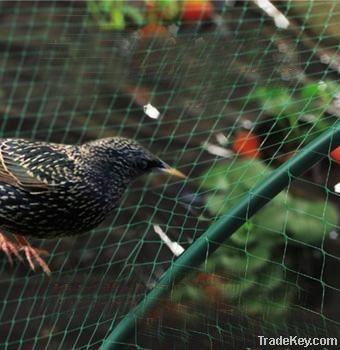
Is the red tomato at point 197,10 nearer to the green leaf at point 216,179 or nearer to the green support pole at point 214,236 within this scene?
the green leaf at point 216,179

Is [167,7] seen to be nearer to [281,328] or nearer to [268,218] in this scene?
[268,218]

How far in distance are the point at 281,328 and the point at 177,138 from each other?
3.72ft

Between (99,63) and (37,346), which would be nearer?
(37,346)

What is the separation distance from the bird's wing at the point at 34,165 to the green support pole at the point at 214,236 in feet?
1.35

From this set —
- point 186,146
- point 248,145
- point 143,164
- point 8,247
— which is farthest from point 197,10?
point 8,247

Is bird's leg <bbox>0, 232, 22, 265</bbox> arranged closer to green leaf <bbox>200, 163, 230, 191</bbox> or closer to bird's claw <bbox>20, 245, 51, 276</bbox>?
bird's claw <bbox>20, 245, 51, 276</bbox>

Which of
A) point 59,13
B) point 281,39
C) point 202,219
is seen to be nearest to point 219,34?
point 281,39

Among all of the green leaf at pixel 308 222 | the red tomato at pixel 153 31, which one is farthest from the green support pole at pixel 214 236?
the red tomato at pixel 153 31

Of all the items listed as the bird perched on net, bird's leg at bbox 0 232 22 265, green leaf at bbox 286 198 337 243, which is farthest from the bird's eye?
bird's leg at bbox 0 232 22 265

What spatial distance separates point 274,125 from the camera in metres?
2.41

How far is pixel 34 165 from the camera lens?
7.58ft

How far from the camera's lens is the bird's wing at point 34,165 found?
2.29 metres

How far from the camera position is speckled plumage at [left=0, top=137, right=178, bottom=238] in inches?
90.4

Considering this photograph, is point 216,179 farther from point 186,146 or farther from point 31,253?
point 31,253
